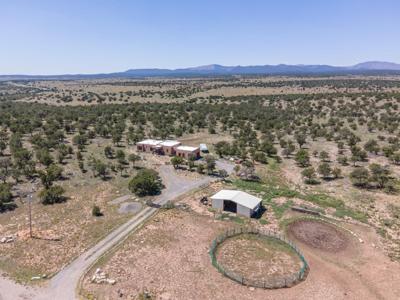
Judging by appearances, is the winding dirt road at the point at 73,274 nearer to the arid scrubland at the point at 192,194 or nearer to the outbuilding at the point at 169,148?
the arid scrubland at the point at 192,194

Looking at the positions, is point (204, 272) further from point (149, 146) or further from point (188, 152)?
point (149, 146)

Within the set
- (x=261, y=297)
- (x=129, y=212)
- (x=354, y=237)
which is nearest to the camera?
(x=261, y=297)

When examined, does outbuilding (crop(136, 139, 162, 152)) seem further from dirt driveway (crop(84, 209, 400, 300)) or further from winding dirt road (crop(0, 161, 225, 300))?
dirt driveway (crop(84, 209, 400, 300))

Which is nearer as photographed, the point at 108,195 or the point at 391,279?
the point at 391,279

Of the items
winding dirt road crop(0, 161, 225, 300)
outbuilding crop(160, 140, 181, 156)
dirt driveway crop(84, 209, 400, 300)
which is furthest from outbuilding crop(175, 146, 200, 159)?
dirt driveway crop(84, 209, 400, 300)

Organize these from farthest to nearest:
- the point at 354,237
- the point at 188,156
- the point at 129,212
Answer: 1. the point at 188,156
2. the point at 129,212
3. the point at 354,237

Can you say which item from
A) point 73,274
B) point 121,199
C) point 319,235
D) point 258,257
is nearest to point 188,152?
point 121,199

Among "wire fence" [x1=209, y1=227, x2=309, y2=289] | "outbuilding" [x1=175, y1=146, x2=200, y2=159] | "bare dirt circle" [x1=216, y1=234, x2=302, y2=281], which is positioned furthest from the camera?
"outbuilding" [x1=175, y1=146, x2=200, y2=159]

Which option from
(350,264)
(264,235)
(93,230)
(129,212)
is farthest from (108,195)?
(350,264)

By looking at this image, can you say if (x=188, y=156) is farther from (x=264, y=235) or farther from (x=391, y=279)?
(x=391, y=279)
